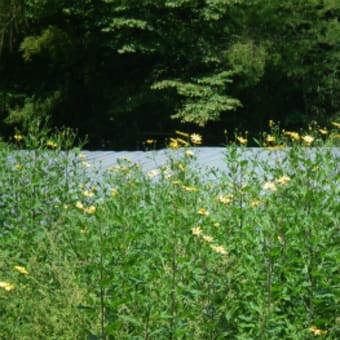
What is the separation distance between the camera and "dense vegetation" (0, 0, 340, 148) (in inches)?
770

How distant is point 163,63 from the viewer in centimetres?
2055

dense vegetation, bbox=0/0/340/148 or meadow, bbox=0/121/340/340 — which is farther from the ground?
dense vegetation, bbox=0/0/340/148

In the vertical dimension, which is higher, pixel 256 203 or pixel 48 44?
pixel 48 44

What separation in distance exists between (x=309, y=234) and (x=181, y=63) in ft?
58.6

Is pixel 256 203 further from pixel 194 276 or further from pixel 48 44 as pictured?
pixel 48 44

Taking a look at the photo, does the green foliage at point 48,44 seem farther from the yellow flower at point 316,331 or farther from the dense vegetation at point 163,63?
the yellow flower at point 316,331

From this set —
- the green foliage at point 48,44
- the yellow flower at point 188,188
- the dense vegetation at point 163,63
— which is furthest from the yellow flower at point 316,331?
the green foliage at point 48,44

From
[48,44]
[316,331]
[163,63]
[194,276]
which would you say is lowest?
[316,331]

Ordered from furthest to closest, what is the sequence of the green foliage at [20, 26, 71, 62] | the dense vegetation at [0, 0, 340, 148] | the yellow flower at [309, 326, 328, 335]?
the green foliage at [20, 26, 71, 62] → the dense vegetation at [0, 0, 340, 148] → the yellow flower at [309, 326, 328, 335]

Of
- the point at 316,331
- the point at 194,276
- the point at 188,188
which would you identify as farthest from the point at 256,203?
the point at 316,331

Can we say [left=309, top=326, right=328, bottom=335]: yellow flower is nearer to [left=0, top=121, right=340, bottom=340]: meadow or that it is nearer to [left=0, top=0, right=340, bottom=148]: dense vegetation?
[left=0, top=121, right=340, bottom=340]: meadow

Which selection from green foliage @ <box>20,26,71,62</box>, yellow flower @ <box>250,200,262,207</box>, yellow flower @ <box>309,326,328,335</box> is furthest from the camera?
green foliage @ <box>20,26,71,62</box>

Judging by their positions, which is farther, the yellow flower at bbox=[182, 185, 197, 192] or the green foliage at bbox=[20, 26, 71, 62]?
the green foliage at bbox=[20, 26, 71, 62]

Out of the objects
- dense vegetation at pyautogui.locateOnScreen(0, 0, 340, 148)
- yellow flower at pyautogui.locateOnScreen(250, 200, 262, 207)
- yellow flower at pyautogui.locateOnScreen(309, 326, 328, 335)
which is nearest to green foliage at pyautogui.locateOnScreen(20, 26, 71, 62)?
dense vegetation at pyautogui.locateOnScreen(0, 0, 340, 148)
